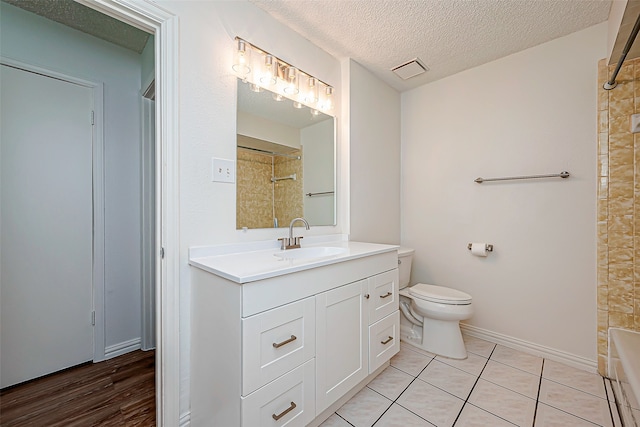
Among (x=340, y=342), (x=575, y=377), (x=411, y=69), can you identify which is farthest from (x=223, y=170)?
(x=575, y=377)

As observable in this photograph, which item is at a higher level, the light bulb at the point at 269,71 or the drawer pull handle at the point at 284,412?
the light bulb at the point at 269,71

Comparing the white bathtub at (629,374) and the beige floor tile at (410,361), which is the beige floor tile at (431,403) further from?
the white bathtub at (629,374)

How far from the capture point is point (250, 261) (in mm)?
1256

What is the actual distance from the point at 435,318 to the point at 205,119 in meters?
1.99

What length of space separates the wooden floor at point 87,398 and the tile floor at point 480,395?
1.05m

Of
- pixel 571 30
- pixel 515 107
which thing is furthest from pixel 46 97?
pixel 571 30

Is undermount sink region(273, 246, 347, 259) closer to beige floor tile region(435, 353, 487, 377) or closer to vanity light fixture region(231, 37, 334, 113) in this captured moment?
vanity light fixture region(231, 37, 334, 113)

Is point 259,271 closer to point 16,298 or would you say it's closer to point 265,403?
point 265,403

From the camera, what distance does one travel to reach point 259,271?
103 centimetres

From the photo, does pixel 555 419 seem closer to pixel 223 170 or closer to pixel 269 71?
pixel 223 170

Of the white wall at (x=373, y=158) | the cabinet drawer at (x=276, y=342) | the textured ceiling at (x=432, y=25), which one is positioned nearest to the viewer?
the cabinet drawer at (x=276, y=342)

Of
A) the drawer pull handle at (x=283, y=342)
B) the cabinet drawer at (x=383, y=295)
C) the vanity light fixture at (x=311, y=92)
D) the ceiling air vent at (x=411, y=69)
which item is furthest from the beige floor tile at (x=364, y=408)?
the ceiling air vent at (x=411, y=69)

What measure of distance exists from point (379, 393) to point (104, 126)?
252 cm

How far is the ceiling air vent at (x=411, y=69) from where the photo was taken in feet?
7.12
